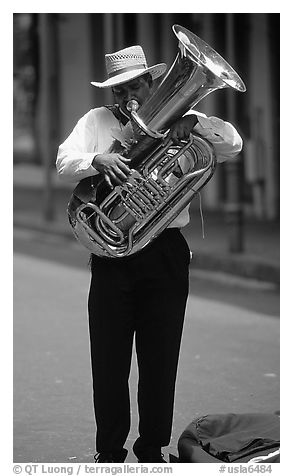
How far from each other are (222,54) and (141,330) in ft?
33.9

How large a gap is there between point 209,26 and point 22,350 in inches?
295

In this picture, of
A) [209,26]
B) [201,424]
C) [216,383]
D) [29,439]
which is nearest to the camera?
[201,424]

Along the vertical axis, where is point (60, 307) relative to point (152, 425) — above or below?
below

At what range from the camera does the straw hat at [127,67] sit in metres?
4.47

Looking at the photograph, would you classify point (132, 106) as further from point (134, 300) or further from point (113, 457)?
point (113, 457)

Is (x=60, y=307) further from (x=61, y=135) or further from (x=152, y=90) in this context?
(x=61, y=135)

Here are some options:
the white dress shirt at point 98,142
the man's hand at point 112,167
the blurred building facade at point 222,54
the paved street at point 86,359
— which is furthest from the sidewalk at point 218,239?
the man's hand at point 112,167

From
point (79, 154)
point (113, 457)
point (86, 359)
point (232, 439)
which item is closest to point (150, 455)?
point (113, 457)

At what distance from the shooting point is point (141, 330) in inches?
185

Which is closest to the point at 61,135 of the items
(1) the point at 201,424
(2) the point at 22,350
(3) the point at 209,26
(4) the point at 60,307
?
(3) the point at 209,26

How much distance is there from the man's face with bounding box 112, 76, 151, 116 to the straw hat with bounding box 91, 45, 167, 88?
0.04 m

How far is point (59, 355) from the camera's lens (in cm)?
796

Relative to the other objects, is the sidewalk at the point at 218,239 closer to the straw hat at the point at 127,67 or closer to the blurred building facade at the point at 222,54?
the blurred building facade at the point at 222,54
